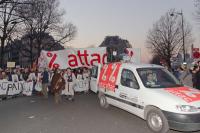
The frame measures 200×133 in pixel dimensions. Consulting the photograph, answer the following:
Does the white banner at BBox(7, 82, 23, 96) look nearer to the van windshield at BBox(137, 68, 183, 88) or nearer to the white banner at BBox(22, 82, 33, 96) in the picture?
the white banner at BBox(22, 82, 33, 96)

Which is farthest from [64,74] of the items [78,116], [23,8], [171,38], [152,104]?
[171,38]

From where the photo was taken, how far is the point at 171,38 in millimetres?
61031

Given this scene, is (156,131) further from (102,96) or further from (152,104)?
(102,96)

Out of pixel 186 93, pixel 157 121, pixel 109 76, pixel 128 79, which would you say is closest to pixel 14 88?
pixel 109 76

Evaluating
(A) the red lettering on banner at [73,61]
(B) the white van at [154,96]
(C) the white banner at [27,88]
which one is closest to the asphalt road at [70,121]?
(B) the white van at [154,96]

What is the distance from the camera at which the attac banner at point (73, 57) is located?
56.5 feet

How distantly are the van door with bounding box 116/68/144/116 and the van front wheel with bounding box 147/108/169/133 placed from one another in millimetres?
488

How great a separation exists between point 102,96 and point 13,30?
2679 centimetres

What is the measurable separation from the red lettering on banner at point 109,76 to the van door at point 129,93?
0.50 metres

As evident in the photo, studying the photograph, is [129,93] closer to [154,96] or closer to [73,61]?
[154,96]

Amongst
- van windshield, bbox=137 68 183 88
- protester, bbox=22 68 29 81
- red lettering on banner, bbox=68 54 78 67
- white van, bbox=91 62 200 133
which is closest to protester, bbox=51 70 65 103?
red lettering on banner, bbox=68 54 78 67

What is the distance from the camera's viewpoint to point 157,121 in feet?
25.6

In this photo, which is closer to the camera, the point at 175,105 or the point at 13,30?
the point at 175,105

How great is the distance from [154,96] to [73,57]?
32.7 ft
